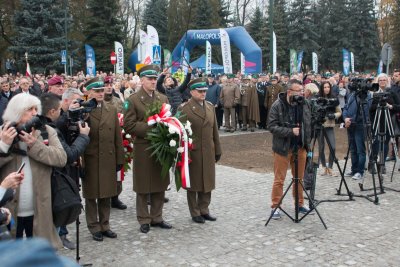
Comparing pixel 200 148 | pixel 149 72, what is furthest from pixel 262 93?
pixel 149 72

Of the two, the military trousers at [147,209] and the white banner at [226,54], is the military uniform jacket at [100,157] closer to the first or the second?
the military trousers at [147,209]

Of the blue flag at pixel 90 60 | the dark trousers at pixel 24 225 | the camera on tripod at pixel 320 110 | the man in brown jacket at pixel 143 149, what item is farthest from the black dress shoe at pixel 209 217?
the blue flag at pixel 90 60

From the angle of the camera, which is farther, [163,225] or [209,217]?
[209,217]

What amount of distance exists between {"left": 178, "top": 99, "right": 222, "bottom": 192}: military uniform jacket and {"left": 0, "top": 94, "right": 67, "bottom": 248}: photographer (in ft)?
8.98

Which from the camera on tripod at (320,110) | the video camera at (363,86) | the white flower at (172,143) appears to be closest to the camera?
the white flower at (172,143)

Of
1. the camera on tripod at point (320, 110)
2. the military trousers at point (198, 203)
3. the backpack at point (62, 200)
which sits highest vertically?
the camera on tripod at point (320, 110)

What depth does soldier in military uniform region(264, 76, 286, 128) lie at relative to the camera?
56.0ft

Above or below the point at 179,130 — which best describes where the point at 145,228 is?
below

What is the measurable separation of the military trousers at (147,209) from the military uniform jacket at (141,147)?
142 millimetres

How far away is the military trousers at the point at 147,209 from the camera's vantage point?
6.32 metres

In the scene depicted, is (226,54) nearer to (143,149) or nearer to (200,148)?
(200,148)

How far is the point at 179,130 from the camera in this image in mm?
6148

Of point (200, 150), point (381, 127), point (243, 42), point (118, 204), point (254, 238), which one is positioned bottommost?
point (254, 238)

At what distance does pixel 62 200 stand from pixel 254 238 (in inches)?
108
